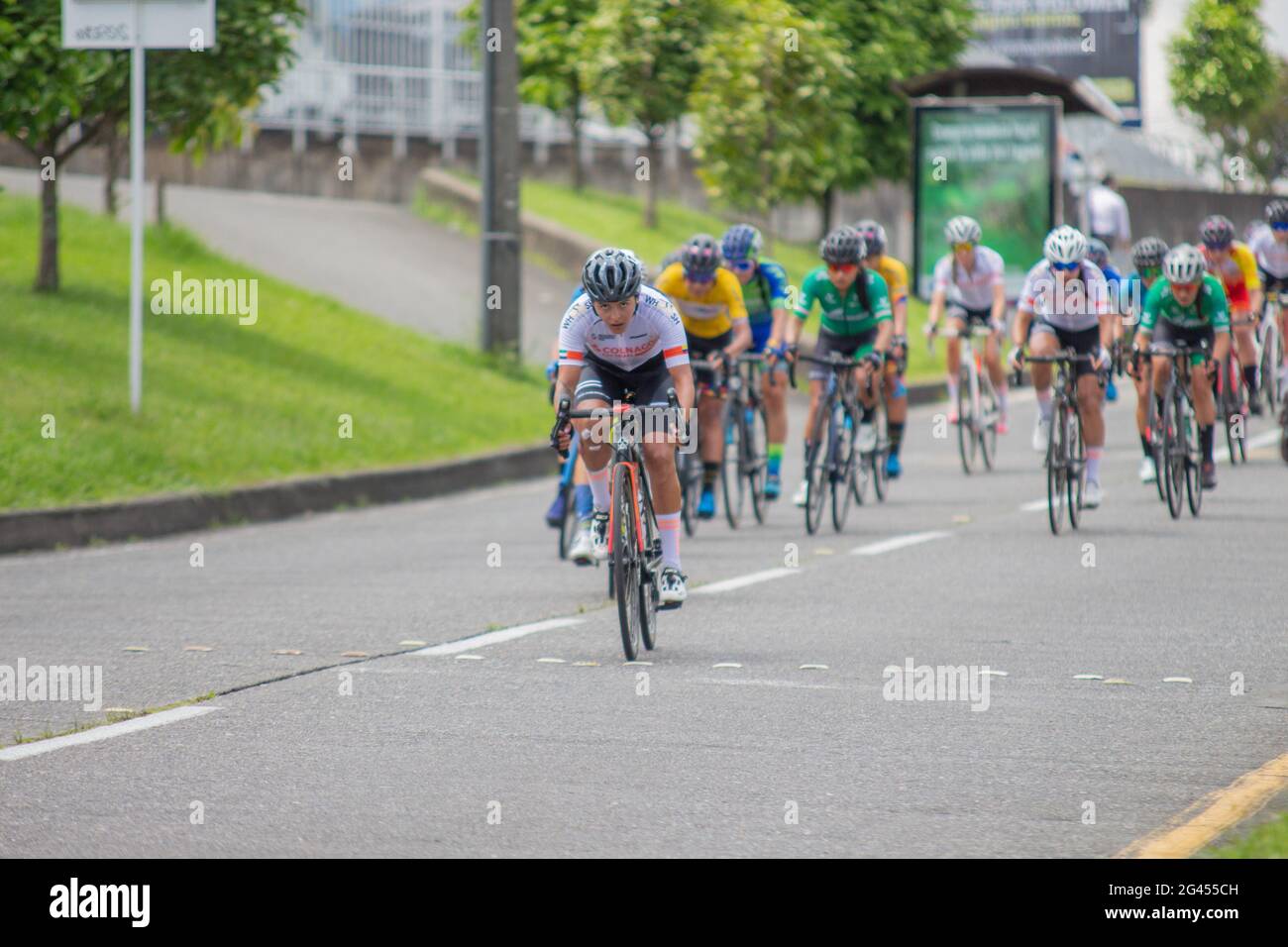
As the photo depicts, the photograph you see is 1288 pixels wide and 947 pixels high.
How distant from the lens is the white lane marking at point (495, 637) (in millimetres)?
9844

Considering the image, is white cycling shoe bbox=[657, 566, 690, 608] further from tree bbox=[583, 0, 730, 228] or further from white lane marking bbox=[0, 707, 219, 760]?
tree bbox=[583, 0, 730, 228]

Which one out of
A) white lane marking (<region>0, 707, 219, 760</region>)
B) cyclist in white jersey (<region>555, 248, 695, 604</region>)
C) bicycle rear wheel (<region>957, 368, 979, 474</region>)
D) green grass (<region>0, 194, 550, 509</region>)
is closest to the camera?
white lane marking (<region>0, 707, 219, 760</region>)

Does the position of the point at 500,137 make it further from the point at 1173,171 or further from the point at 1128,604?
the point at 1173,171

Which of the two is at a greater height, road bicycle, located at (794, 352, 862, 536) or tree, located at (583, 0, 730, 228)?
tree, located at (583, 0, 730, 228)

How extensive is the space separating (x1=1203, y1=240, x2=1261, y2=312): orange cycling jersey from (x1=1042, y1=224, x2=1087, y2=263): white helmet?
10.0 ft

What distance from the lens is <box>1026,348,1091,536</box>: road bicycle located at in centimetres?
1409

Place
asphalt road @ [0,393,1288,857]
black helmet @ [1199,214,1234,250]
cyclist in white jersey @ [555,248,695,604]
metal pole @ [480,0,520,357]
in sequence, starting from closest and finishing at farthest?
asphalt road @ [0,393,1288,857] → cyclist in white jersey @ [555,248,695,604] → black helmet @ [1199,214,1234,250] → metal pole @ [480,0,520,357]

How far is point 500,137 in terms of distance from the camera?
2106 centimetres

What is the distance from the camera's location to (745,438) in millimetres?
15266

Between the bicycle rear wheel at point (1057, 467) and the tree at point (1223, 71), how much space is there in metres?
43.5

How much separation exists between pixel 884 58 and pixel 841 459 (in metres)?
26.8

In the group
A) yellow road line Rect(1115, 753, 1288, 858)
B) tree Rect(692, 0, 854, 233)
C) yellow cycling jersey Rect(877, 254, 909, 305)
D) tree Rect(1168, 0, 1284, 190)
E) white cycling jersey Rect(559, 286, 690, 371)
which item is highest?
tree Rect(1168, 0, 1284, 190)

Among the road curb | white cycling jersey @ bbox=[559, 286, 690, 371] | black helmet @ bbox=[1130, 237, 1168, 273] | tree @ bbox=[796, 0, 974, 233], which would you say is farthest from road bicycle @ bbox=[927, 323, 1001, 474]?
tree @ bbox=[796, 0, 974, 233]

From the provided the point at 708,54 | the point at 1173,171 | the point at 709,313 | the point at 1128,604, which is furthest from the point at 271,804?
the point at 1173,171
